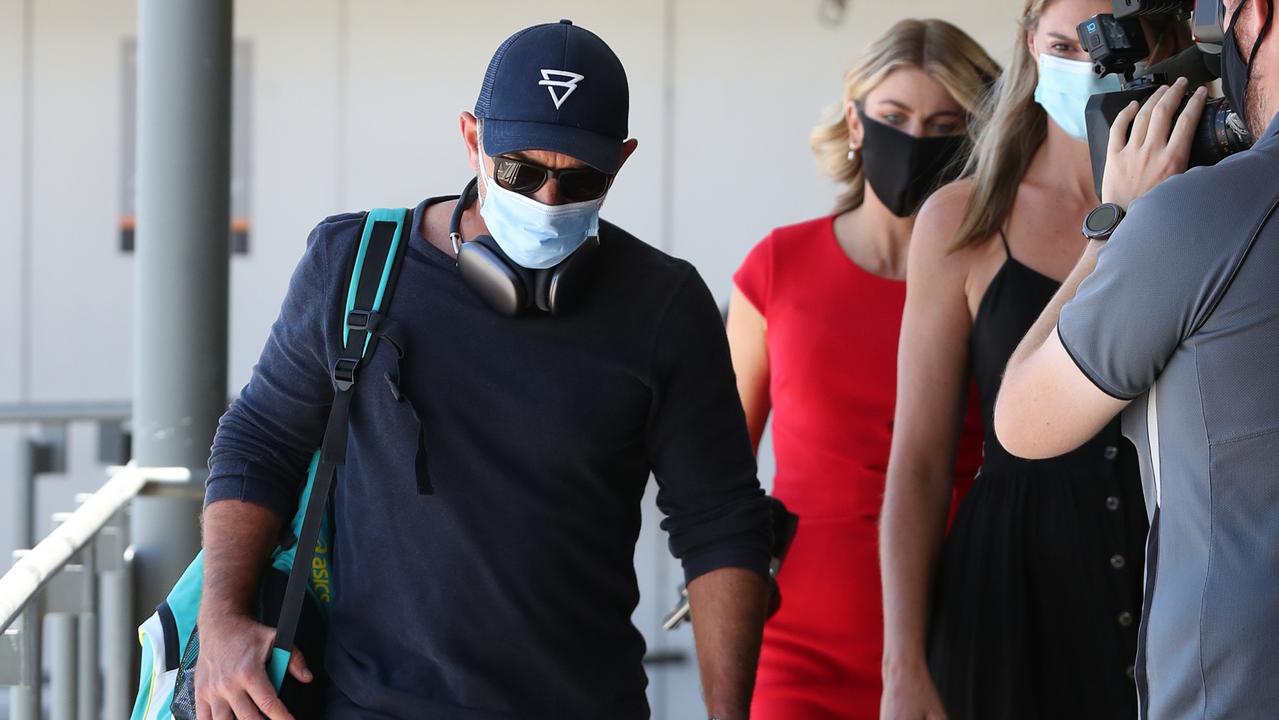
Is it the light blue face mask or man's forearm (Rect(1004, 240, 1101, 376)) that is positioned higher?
the light blue face mask

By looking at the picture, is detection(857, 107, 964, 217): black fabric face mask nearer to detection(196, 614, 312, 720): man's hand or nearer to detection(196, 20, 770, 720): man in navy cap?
detection(196, 20, 770, 720): man in navy cap

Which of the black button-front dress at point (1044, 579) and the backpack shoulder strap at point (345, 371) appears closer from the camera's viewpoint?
the backpack shoulder strap at point (345, 371)

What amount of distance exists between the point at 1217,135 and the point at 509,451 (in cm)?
83

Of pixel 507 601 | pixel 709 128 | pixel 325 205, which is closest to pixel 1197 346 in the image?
pixel 507 601

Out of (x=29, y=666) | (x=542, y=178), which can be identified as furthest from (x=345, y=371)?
(x=29, y=666)

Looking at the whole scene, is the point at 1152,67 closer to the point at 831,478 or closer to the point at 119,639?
the point at 831,478

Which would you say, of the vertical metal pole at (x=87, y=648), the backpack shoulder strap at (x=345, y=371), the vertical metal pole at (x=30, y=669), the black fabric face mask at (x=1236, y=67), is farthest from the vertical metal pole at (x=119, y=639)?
the black fabric face mask at (x=1236, y=67)

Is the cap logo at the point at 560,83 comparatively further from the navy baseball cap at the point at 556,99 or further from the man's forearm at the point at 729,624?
the man's forearm at the point at 729,624

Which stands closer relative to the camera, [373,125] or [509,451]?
[509,451]

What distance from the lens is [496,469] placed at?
1.70m

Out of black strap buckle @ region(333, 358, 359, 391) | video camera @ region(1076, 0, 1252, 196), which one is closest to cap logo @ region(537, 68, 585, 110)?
black strap buckle @ region(333, 358, 359, 391)

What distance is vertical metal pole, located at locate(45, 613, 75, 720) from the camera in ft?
7.46

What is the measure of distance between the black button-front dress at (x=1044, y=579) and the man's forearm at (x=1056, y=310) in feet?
1.63

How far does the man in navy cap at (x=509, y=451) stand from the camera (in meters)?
1.68
